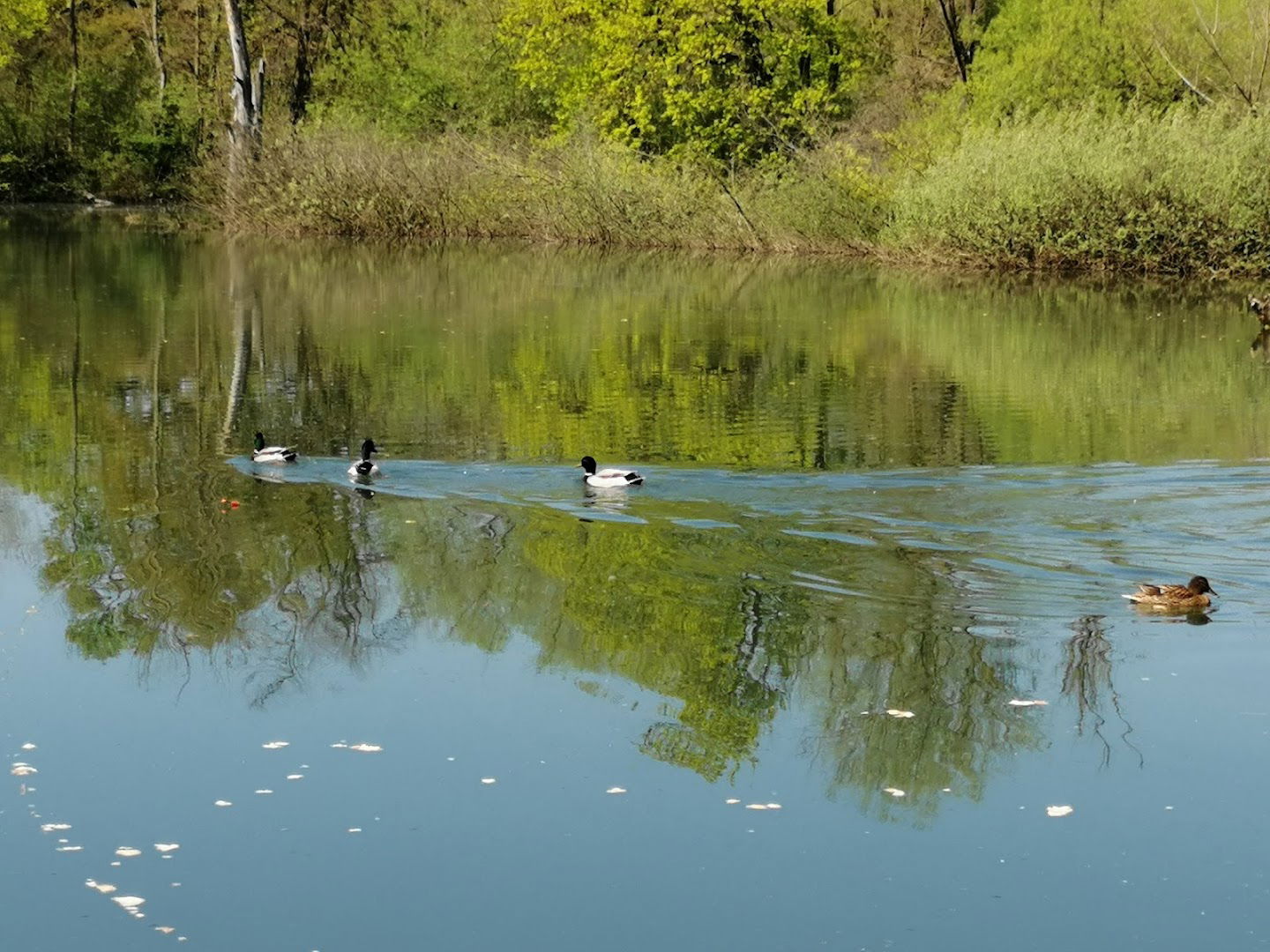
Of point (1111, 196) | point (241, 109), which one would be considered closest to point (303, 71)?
point (241, 109)

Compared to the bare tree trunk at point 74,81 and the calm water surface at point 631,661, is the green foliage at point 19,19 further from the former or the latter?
the calm water surface at point 631,661

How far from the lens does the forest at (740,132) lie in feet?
130

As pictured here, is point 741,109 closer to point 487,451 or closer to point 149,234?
point 149,234

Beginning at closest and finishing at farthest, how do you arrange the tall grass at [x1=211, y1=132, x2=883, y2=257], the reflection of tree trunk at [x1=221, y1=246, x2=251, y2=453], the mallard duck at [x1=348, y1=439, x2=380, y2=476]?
the mallard duck at [x1=348, y1=439, x2=380, y2=476], the reflection of tree trunk at [x1=221, y1=246, x2=251, y2=453], the tall grass at [x1=211, y1=132, x2=883, y2=257]

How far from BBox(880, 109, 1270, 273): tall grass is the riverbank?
0.13ft

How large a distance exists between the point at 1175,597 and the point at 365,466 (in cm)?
754

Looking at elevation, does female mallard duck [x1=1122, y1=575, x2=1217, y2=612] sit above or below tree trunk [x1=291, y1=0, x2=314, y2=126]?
below

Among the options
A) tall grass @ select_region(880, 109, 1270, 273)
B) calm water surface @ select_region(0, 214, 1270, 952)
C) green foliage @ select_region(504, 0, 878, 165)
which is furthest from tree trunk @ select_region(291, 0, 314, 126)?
calm water surface @ select_region(0, 214, 1270, 952)

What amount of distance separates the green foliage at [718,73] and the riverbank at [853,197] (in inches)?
69.8

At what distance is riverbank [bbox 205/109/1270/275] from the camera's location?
127ft

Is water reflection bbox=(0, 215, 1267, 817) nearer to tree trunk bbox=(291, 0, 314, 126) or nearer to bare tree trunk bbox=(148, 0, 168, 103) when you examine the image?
tree trunk bbox=(291, 0, 314, 126)

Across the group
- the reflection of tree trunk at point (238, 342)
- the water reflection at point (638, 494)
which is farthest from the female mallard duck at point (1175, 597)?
the reflection of tree trunk at point (238, 342)

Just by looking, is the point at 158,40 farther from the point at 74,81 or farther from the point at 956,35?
the point at 956,35

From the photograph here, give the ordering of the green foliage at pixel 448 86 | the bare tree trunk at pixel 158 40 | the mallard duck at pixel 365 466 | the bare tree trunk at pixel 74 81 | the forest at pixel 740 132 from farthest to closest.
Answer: the bare tree trunk at pixel 158 40 → the bare tree trunk at pixel 74 81 → the green foliage at pixel 448 86 → the forest at pixel 740 132 → the mallard duck at pixel 365 466
